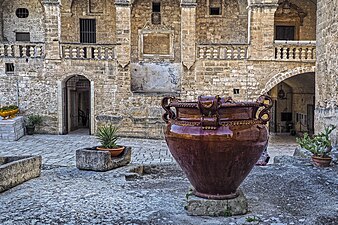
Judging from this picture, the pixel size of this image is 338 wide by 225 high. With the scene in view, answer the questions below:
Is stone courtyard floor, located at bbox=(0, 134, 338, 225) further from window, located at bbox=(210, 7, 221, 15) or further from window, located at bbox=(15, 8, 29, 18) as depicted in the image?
window, located at bbox=(15, 8, 29, 18)

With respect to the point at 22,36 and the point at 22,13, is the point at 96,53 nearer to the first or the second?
the point at 22,36

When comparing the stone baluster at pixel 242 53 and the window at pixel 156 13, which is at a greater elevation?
the window at pixel 156 13

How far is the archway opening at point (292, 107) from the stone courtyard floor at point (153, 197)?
10.1m

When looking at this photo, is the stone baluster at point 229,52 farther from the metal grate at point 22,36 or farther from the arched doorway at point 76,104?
the metal grate at point 22,36

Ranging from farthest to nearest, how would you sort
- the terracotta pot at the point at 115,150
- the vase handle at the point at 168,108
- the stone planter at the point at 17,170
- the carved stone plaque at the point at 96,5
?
the carved stone plaque at the point at 96,5 → the terracotta pot at the point at 115,150 → the stone planter at the point at 17,170 → the vase handle at the point at 168,108

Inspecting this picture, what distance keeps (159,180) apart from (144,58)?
11.1 m

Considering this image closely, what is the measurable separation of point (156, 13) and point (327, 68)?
9437mm

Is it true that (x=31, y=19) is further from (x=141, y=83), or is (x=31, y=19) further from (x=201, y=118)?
(x=201, y=118)

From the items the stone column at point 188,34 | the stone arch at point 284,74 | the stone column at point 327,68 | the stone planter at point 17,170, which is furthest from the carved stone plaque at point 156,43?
the stone planter at point 17,170

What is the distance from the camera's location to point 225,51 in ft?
47.1

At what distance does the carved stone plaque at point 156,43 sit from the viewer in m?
17.1

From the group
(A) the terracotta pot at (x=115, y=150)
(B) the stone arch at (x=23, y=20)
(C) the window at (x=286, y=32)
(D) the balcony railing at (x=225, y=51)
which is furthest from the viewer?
(C) the window at (x=286, y=32)

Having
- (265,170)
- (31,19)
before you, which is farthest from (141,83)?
(265,170)

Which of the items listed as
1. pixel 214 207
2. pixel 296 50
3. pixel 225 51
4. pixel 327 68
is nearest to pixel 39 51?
pixel 225 51
